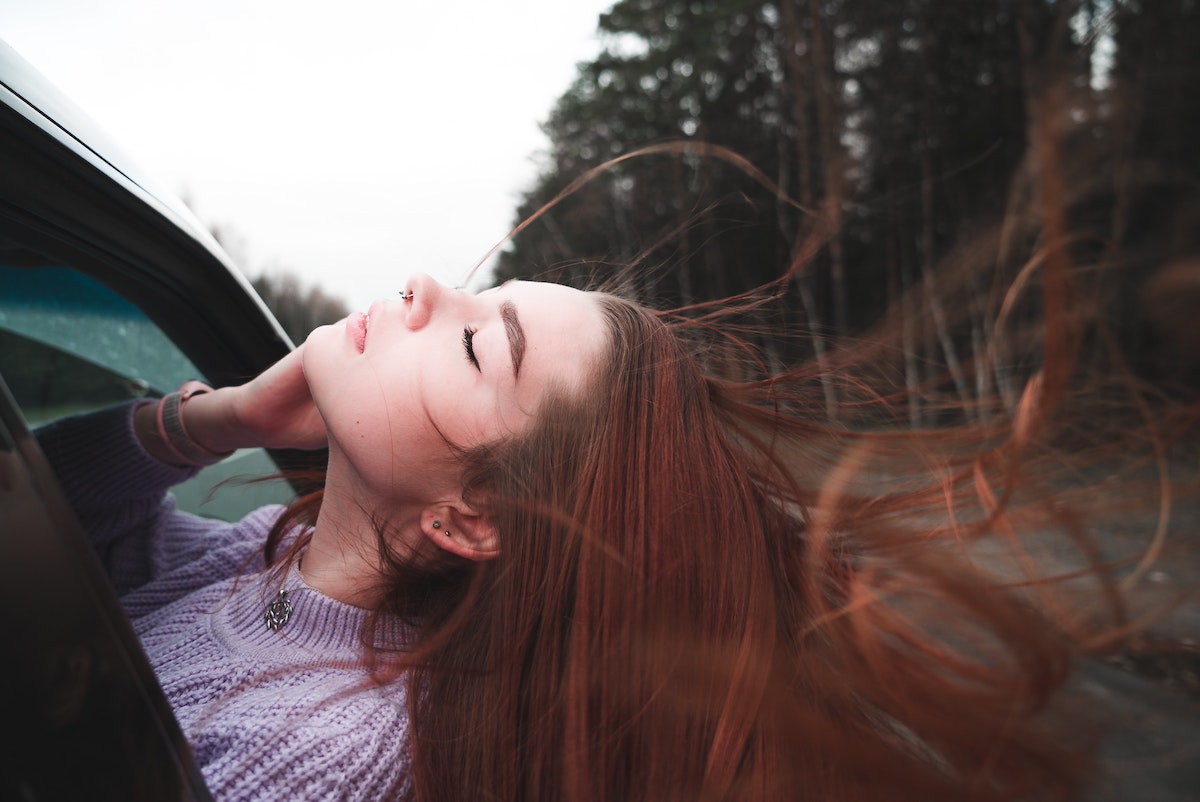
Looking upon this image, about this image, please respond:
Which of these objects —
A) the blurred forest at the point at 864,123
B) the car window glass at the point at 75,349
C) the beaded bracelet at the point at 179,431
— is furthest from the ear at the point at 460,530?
the blurred forest at the point at 864,123

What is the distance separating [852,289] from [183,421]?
68.5 ft

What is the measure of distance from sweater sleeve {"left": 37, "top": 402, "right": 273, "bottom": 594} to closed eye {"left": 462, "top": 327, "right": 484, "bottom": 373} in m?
0.89

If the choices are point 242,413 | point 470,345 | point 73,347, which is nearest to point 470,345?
point 470,345

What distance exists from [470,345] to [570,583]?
0.55 meters

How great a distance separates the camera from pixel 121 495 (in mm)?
1774

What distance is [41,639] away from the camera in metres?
0.61

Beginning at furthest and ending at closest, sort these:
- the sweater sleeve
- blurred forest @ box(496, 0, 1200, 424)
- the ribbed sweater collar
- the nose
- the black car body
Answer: blurred forest @ box(496, 0, 1200, 424), the sweater sleeve, the nose, the ribbed sweater collar, the black car body

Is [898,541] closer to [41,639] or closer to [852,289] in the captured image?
[41,639]

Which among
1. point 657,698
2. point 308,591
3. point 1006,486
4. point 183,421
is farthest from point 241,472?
point 1006,486

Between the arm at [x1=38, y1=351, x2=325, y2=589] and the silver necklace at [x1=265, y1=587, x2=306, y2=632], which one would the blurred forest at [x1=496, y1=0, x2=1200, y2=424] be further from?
the silver necklace at [x1=265, y1=587, x2=306, y2=632]

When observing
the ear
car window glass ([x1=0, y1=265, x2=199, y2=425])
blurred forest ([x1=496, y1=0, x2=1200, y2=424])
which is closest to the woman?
the ear

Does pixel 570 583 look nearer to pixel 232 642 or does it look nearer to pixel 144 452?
pixel 232 642

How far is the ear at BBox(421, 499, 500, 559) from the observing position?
160 centimetres

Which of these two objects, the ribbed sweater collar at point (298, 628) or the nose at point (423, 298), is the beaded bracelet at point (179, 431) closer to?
the ribbed sweater collar at point (298, 628)
